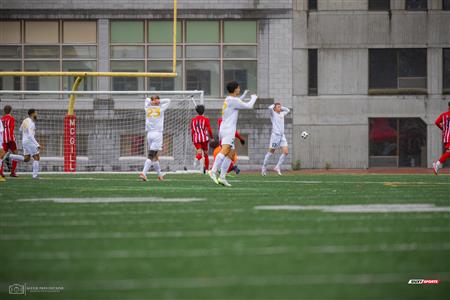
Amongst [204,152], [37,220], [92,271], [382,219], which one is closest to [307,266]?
[92,271]

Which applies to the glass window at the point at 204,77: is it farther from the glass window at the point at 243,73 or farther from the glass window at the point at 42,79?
the glass window at the point at 42,79

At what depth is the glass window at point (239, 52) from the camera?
3425cm

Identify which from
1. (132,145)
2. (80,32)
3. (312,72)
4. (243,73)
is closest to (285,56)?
(312,72)

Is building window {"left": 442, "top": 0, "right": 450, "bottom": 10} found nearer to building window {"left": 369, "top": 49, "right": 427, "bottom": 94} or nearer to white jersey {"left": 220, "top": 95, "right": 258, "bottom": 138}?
building window {"left": 369, "top": 49, "right": 427, "bottom": 94}

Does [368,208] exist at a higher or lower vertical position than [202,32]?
lower

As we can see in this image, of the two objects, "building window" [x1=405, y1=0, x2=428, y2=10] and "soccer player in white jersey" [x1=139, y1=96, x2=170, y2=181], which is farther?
"building window" [x1=405, y1=0, x2=428, y2=10]

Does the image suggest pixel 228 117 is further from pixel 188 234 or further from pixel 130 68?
pixel 130 68

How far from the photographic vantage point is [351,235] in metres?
7.84

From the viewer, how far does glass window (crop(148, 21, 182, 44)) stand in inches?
1345

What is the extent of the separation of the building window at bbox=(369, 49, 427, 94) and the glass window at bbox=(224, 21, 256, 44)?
4.35 m

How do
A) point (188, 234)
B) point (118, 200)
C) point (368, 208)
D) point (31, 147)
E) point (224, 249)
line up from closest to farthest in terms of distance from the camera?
point (224, 249) → point (188, 234) → point (368, 208) → point (118, 200) → point (31, 147)

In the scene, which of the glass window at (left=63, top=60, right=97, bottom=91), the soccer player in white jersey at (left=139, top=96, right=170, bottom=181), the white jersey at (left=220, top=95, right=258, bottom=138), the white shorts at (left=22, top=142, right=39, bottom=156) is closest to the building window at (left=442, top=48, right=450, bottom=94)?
the glass window at (left=63, top=60, right=97, bottom=91)

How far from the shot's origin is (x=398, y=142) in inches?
1362

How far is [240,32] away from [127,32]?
13.3ft
